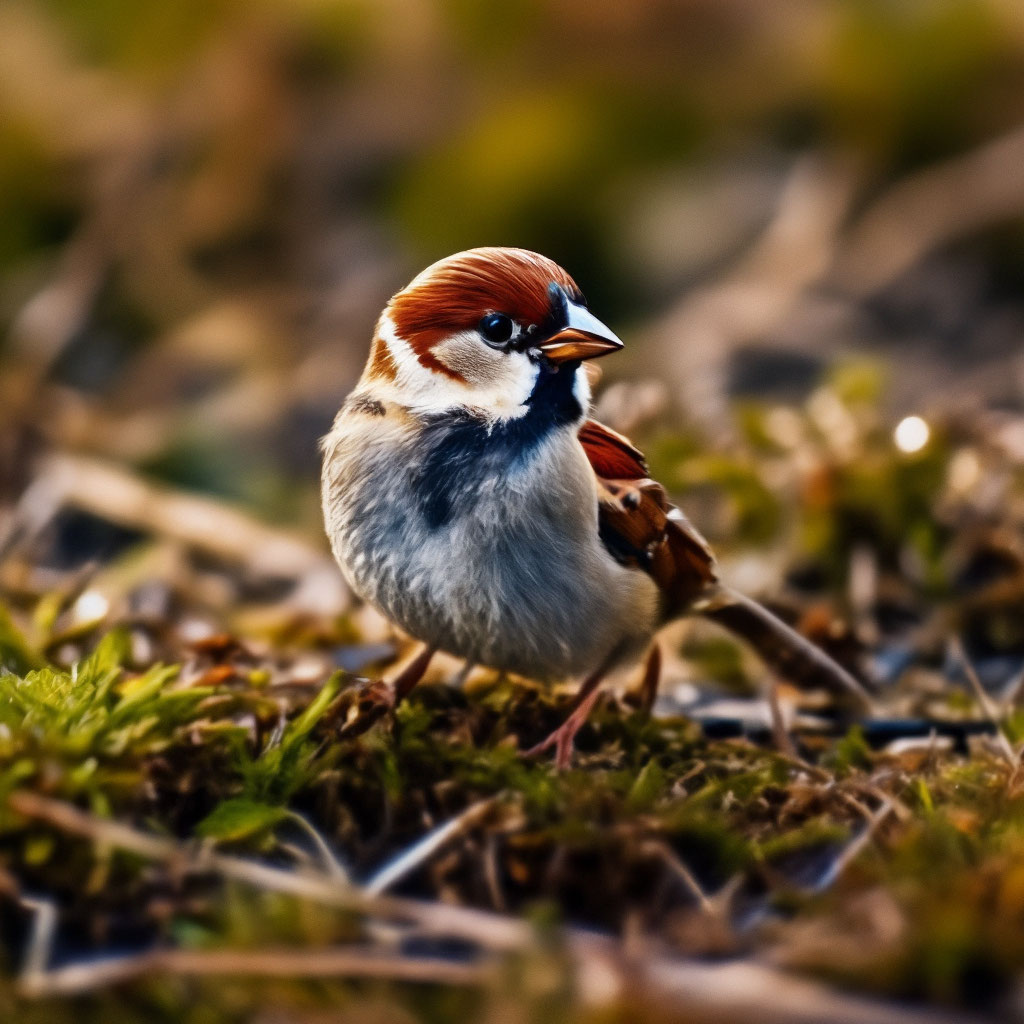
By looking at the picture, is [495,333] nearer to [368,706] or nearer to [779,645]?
[368,706]

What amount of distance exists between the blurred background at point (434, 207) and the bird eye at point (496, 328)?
2.34 metres

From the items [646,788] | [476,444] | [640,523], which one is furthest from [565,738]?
[476,444]

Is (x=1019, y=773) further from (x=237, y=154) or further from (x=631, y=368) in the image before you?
(x=237, y=154)

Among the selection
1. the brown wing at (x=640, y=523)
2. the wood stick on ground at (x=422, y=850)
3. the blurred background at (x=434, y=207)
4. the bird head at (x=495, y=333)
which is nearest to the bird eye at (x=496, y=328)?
the bird head at (x=495, y=333)

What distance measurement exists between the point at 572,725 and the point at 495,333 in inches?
37.8

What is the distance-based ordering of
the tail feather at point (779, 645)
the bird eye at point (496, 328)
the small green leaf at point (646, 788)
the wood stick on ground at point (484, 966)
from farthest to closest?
the tail feather at point (779, 645)
the bird eye at point (496, 328)
the small green leaf at point (646, 788)
the wood stick on ground at point (484, 966)

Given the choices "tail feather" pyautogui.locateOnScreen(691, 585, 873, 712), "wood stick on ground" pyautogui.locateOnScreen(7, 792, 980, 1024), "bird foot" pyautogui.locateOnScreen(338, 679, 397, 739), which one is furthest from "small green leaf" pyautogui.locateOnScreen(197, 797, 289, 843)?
"tail feather" pyautogui.locateOnScreen(691, 585, 873, 712)

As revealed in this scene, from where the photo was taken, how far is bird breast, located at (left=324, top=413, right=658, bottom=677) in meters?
3.28

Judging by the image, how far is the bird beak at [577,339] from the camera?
11.0 ft

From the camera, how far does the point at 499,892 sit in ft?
8.53

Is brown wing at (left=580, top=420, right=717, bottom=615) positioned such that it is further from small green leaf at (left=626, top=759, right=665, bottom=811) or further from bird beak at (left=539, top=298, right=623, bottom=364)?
small green leaf at (left=626, top=759, right=665, bottom=811)

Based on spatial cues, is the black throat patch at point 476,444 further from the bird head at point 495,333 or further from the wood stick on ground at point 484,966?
the wood stick on ground at point 484,966

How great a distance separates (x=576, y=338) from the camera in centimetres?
337

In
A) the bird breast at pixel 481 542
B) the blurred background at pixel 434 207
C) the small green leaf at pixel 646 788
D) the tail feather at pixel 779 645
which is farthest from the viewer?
the blurred background at pixel 434 207
